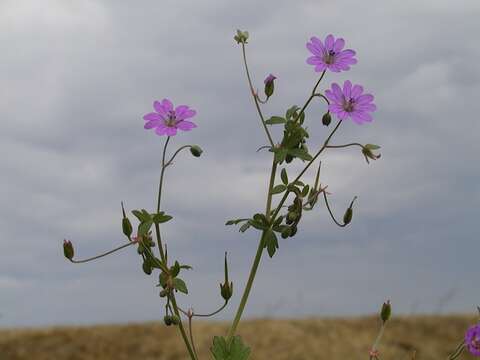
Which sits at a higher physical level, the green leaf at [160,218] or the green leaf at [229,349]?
the green leaf at [160,218]

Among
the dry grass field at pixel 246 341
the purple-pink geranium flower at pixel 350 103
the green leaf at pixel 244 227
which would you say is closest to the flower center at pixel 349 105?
the purple-pink geranium flower at pixel 350 103

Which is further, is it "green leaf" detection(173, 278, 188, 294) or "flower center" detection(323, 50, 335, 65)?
"flower center" detection(323, 50, 335, 65)

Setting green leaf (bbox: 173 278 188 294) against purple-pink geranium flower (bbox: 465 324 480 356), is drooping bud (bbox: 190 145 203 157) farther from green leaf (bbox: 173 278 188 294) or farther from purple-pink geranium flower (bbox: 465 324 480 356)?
purple-pink geranium flower (bbox: 465 324 480 356)

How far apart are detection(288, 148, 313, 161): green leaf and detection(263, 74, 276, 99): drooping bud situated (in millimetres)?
221

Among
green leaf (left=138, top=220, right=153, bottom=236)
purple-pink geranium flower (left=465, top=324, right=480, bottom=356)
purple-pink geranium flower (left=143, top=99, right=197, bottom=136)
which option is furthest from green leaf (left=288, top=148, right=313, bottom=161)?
purple-pink geranium flower (left=465, top=324, right=480, bottom=356)

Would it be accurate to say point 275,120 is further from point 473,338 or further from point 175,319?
point 473,338

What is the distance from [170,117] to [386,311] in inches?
31.7

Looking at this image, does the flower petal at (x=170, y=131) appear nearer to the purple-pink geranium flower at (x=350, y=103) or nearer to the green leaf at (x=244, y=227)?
the green leaf at (x=244, y=227)

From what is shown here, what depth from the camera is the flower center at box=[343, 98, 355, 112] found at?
5.82 feet

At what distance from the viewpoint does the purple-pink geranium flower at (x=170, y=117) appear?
1780 mm

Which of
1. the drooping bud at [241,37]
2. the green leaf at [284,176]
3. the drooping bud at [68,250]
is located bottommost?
the drooping bud at [68,250]

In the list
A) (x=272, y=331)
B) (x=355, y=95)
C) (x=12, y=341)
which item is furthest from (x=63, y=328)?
(x=355, y=95)

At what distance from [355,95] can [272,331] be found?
481 centimetres

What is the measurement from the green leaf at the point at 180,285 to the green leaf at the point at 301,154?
433 millimetres
